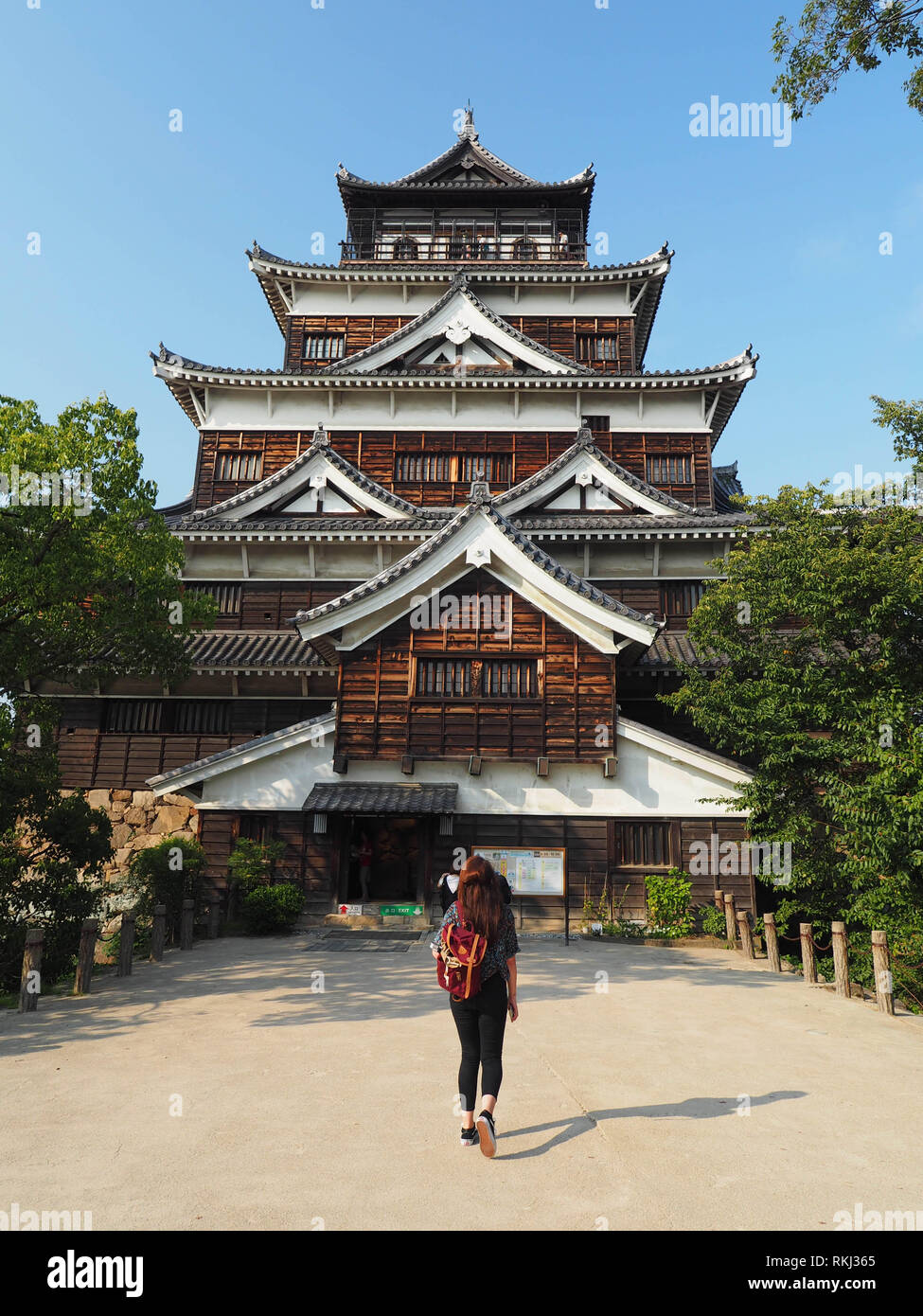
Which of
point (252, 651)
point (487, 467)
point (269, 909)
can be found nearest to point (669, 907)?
point (269, 909)

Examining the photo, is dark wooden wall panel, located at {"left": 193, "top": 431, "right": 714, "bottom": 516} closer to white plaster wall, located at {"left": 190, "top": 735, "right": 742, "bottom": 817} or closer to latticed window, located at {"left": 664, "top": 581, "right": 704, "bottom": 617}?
latticed window, located at {"left": 664, "top": 581, "right": 704, "bottom": 617}

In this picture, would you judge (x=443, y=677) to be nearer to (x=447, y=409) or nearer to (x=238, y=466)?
(x=447, y=409)

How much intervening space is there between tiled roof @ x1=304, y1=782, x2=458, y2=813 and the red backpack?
34.6ft

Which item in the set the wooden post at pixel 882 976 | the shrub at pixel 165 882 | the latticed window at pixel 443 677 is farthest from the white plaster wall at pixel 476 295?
the wooden post at pixel 882 976

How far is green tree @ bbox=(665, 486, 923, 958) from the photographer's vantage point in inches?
492

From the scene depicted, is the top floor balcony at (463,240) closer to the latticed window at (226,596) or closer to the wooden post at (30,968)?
the latticed window at (226,596)

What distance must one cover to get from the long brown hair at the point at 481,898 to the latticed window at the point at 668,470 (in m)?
21.9

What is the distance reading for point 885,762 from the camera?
1234 centimetres

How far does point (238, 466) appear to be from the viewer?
83.7ft

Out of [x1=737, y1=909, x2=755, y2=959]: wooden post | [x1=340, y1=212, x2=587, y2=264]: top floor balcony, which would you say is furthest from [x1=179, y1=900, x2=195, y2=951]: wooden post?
[x1=340, y1=212, x2=587, y2=264]: top floor balcony

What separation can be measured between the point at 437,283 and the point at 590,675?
18.2m

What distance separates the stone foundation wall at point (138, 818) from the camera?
770 inches

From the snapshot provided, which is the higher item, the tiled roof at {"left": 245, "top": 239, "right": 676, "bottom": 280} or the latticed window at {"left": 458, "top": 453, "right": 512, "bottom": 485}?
the tiled roof at {"left": 245, "top": 239, "right": 676, "bottom": 280}

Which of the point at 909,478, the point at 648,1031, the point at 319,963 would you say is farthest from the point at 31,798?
the point at 909,478
